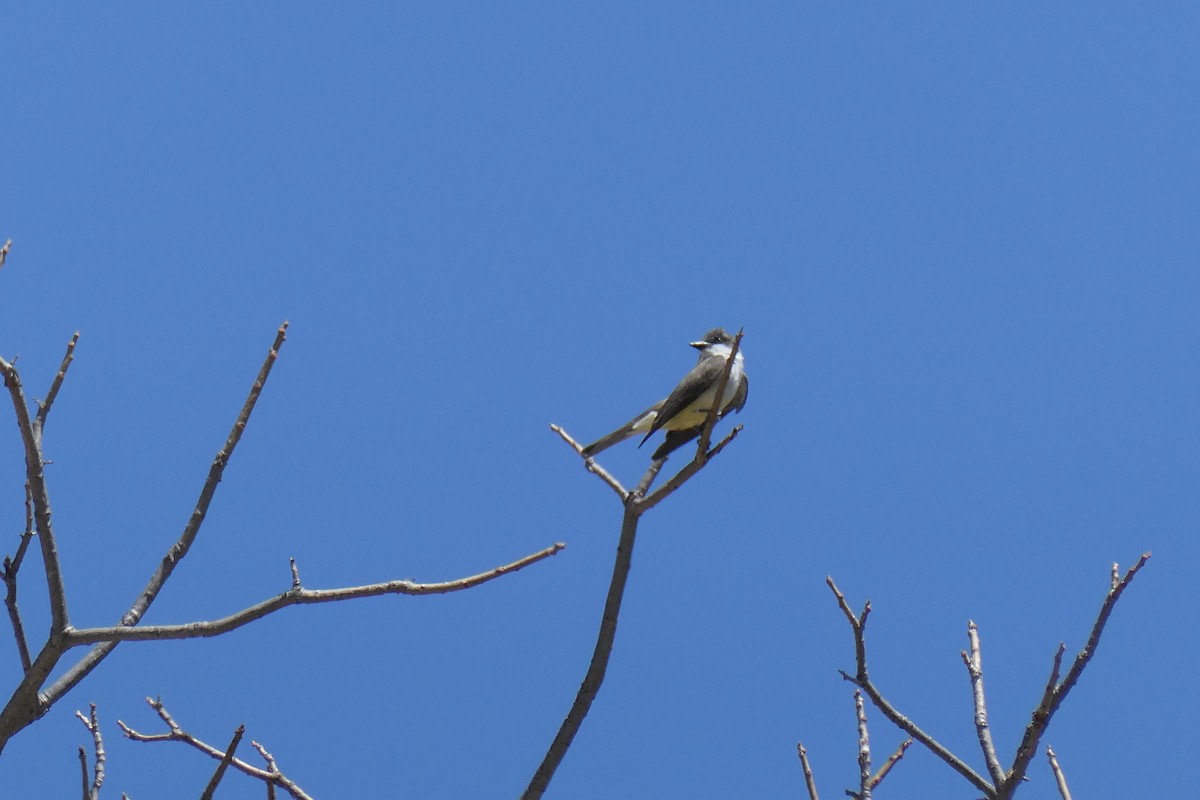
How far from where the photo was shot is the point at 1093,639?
377 centimetres

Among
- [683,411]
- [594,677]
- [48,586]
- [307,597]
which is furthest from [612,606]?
[683,411]

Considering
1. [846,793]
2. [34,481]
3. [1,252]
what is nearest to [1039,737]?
[846,793]

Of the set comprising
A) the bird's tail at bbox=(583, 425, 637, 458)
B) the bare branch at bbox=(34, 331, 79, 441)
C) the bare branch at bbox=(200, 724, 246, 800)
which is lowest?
the bare branch at bbox=(200, 724, 246, 800)

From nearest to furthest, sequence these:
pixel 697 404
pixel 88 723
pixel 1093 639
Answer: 1. pixel 1093 639
2. pixel 88 723
3. pixel 697 404

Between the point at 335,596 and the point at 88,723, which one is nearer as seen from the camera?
the point at 335,596

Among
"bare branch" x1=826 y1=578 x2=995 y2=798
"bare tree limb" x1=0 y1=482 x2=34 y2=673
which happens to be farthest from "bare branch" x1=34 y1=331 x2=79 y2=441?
"bare branch" x1=826 y1=578 x2=995 y2=798

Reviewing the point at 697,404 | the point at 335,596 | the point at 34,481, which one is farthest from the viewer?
the point at 697,404

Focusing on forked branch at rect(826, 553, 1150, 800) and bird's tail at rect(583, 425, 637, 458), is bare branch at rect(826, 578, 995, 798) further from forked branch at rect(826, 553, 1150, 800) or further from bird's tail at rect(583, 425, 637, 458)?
bird's tail at rect(583, 425, 637, 458)

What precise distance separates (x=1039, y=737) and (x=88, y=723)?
3794mm

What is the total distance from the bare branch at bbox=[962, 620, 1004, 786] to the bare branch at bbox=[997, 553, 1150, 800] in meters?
0.12

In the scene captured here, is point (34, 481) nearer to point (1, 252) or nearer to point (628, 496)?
point (1, 252)

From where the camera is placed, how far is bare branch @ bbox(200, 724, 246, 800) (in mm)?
3088

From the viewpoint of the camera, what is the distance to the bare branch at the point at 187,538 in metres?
3.76

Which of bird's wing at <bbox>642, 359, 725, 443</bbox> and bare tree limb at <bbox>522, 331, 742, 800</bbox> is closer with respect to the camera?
bare tree limb at <bbox>522, 331, 742, 800</bbox>
